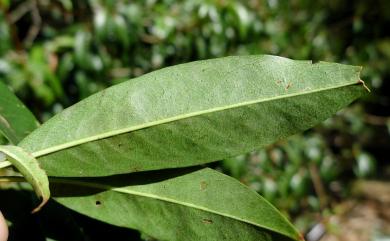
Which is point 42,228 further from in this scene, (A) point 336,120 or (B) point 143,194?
(A) point 336,120

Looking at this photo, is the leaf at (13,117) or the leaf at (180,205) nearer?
the leaf at (180,205)

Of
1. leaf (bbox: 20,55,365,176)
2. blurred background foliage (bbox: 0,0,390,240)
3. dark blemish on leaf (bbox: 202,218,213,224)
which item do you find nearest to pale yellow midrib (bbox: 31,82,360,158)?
leaf (bbox: 20,55,365,176)

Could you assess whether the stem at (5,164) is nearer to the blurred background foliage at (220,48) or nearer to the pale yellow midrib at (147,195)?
the pale yellow midrib at (147,195)

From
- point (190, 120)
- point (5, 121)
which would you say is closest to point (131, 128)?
point (190, 120)

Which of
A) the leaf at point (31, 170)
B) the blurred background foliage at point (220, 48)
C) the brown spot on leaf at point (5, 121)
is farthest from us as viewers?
the blurred background foliage at point (220, 48)

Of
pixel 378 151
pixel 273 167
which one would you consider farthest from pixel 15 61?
pixel 378 151

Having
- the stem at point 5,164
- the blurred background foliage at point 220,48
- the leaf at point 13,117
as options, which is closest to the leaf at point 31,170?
the stem at point 5,164
